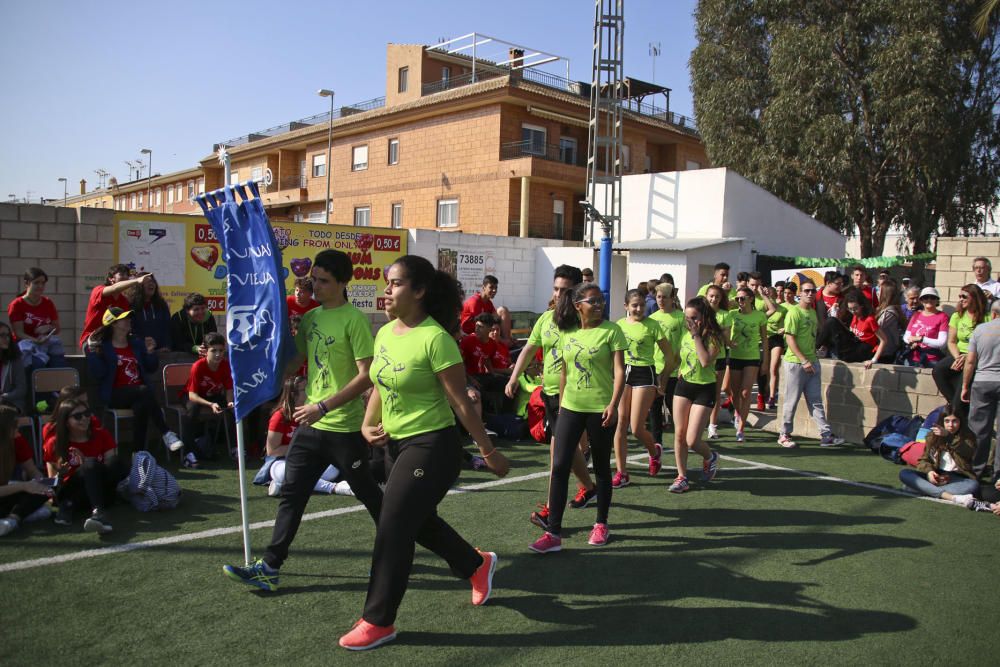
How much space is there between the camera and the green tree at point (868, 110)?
23172 millimetres

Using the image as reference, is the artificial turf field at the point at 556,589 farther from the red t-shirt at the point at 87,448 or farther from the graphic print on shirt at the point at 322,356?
the graphic print on shirt at the point at 322,356

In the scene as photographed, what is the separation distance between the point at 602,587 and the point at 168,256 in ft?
38.2

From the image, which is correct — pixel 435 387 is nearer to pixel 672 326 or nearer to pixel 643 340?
pixel 643 340

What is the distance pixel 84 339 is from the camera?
7.83 meters

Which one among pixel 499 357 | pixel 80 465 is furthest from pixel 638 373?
pixel 80 465

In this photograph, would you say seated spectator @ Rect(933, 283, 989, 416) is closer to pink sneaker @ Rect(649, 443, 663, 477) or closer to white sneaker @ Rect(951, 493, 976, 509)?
white sneaker @ Rect(951, 493, 976, 509)

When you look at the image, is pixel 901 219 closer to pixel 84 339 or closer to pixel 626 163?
pixel 626 163

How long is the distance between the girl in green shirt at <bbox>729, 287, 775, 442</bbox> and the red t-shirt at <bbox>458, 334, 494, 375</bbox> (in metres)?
3.19

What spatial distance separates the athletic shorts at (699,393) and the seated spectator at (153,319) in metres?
5.96

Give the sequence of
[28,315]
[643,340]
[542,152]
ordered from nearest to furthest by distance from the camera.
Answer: [643,340]
[28,315]
[542,152]

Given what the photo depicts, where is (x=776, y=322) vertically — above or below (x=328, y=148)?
below

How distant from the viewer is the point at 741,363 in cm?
966

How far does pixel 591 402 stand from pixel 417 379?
195cm

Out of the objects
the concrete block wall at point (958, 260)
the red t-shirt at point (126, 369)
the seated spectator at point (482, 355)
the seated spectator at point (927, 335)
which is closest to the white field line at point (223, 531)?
the seated spectator at point (482, 355)
